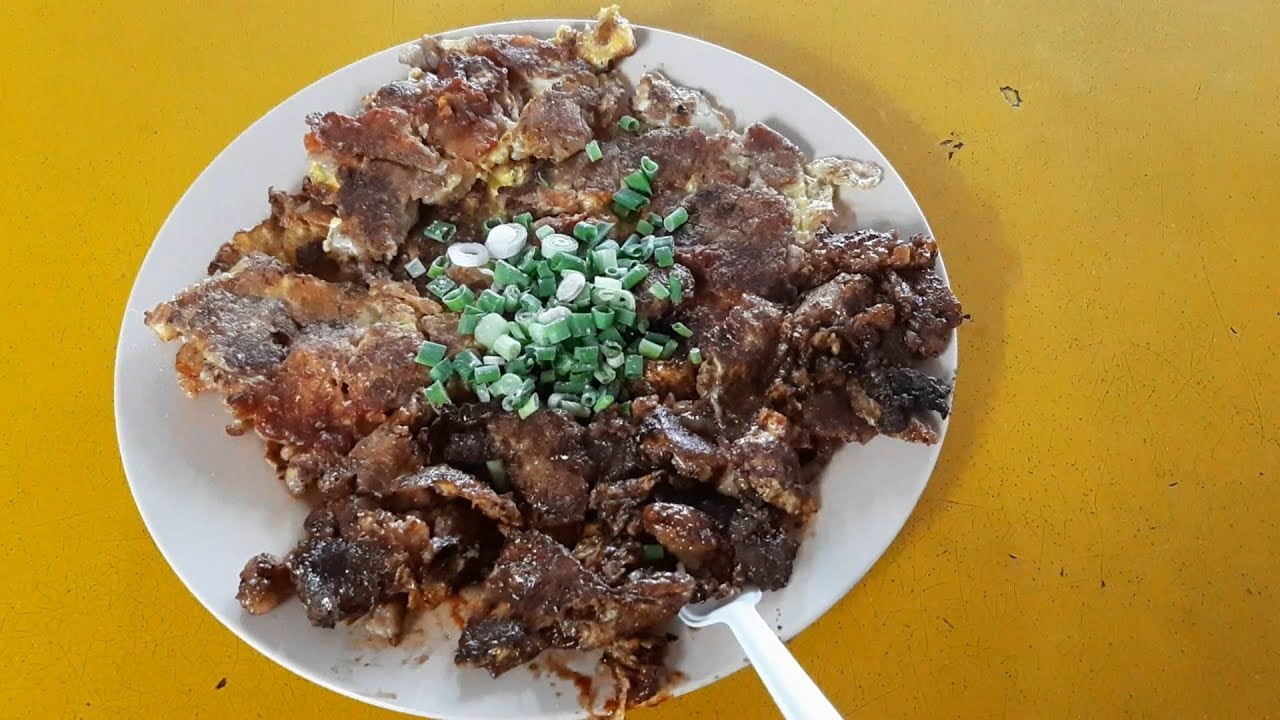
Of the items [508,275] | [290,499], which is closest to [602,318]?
[508,275]

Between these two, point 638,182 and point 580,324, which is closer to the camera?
point 580,324

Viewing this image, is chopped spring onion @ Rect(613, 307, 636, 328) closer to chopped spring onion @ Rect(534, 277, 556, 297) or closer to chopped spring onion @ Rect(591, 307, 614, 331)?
chopped spring onion @ Rect(591, 307, 614, 331)

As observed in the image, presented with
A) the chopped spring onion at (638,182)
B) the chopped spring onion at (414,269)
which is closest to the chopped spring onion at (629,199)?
the chopped spring onion at (638,182)

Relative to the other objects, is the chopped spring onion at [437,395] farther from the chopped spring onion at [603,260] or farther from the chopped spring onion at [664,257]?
the chopped spring onion at [664,257]

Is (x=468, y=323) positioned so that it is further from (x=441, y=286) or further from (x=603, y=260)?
(x=603, y=260)

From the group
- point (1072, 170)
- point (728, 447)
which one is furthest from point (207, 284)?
point (1072, 170)

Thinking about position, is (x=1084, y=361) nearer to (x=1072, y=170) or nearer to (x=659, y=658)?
(x=1072, y=170)
